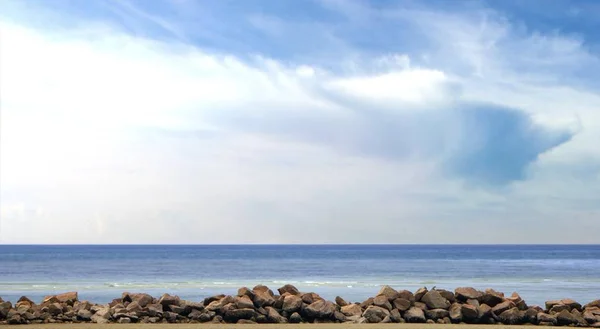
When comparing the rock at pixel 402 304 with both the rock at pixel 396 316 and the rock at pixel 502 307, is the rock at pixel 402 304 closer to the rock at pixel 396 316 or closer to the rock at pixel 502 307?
the rock at pixel 396 316

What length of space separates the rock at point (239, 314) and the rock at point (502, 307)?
575 centimetres

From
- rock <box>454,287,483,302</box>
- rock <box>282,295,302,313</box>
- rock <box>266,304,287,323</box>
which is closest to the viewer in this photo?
rock <box>266,304,287,323</box>

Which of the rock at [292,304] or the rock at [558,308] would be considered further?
the rock at [558,308]

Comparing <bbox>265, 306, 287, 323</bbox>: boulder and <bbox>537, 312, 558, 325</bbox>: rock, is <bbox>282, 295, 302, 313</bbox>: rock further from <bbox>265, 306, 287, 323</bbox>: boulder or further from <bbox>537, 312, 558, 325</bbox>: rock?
<bbox>537, 312, 558, 325</bbox>: rock

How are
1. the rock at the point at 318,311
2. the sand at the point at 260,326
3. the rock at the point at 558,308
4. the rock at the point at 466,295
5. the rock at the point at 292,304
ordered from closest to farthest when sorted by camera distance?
1. the sand at the point at 260,326
2. the rock at the point at 318,311
3. the rock at the point at 292,304
4. the rock at the point at 558,308
5. the rock at the point at 466,295

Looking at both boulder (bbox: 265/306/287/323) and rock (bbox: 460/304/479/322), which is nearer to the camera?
boulder (bbox: 265/306/287/323)

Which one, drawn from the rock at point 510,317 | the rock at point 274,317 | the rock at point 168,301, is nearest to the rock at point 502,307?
the rock at point 510,317

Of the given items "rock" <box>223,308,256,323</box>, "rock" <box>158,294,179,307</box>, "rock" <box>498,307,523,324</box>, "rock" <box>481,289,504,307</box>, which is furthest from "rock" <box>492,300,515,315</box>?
"rock" <box>158,294,179,307</box>

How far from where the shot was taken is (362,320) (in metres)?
16.1

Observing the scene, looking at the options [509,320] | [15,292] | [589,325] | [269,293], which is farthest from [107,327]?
[15,292]

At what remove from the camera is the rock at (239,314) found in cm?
1596

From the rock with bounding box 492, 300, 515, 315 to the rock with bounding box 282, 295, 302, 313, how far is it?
15.3 feet

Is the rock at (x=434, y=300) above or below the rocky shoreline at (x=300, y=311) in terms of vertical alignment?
above

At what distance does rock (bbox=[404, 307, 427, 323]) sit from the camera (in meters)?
16.3
